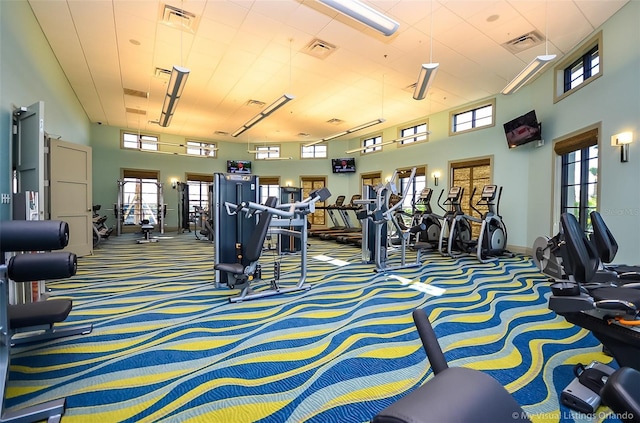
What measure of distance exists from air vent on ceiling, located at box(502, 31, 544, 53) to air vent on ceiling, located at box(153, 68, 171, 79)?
7.10 metres

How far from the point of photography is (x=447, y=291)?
3939 mm

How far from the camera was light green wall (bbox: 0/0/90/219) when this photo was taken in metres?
3.37

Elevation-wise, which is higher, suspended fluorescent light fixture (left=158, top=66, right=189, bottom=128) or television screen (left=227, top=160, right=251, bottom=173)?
suspended fluorescent light fixture (left=158, top=66, right=189, bottom=128)

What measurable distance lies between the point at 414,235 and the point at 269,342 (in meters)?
6.41

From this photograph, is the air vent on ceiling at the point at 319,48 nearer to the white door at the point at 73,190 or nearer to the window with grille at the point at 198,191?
the white door at the point at 73,190

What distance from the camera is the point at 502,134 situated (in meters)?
Answer: 7.77

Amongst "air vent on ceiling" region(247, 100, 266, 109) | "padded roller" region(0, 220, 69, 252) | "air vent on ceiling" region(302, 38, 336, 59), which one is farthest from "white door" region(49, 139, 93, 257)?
"padded roller" region(0, 220, 69, 252)

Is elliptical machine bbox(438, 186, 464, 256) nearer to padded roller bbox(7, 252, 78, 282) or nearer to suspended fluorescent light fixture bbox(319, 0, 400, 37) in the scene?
suspended fluorescent light fixture bbox(319, 0, 400, 37)

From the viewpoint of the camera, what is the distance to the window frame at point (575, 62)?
4.80 meters

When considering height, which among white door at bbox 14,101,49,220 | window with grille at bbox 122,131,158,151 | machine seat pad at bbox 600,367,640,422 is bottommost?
machine seat pad at bbox 600,367,640,422

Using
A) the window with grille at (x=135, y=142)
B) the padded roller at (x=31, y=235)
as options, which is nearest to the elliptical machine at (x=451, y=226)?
the padded roller at (x=31, y=235)

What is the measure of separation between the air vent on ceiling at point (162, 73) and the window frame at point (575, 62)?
8317 millimetres

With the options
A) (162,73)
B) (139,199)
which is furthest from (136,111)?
(139,199)

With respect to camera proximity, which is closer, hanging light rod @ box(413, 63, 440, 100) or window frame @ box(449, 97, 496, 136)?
hanging light rod @ box(413, 63, 440, 100)
